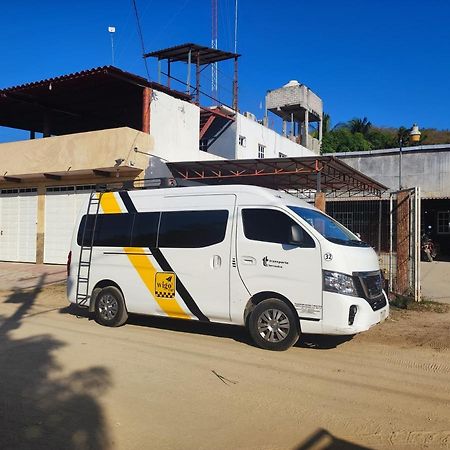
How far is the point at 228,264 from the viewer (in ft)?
24.6

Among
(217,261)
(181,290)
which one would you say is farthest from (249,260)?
(181,290)

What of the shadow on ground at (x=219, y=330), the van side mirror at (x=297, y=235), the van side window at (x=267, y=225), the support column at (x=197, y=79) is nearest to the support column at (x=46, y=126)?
the support column at (x=197, y=79)

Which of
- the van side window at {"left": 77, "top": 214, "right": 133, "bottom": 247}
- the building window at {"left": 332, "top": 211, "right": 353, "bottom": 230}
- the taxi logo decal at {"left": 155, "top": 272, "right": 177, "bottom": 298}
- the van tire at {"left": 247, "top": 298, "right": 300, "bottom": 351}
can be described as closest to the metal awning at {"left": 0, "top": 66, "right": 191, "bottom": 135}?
the van side window at {"left": 77, "top": 214, "right": 133, "bottom": 247}

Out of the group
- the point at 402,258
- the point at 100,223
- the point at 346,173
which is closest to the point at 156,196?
the point at 100,223

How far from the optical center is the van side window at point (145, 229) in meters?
8.39

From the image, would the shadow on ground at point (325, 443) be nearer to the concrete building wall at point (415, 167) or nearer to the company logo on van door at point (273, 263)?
the company logo on van door at point (273, 263)

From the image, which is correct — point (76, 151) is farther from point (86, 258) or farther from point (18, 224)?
point (86, 258)

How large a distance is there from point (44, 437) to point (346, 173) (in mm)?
13416

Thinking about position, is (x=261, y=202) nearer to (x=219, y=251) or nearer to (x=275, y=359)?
(x=219, y=251)

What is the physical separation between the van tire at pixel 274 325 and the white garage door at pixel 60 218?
1211cm

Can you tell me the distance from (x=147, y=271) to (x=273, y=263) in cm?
232

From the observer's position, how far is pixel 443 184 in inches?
960

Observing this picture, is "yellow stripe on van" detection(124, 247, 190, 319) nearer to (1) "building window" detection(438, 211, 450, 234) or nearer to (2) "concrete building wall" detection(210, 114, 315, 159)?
(2) "concrete building wall" detection(210, 114, 315, 159)

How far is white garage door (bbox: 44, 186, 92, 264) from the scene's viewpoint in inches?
709
